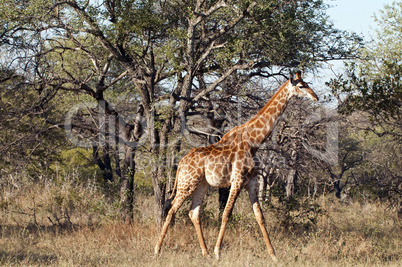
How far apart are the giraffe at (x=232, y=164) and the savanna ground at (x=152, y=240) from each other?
62 centimetres

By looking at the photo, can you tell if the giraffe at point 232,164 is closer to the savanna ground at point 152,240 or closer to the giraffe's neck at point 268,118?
the giraffe's neck at point 268,118

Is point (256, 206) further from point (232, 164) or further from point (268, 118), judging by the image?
point (268, 118)

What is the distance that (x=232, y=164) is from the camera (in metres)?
7.94

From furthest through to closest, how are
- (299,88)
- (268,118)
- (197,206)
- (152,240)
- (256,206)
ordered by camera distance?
(152,240), (197,206), (268,118), (256,206), (299,88)

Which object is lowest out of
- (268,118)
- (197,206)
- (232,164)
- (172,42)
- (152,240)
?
(152,240)

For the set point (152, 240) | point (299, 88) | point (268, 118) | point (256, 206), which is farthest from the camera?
point (152, 240)

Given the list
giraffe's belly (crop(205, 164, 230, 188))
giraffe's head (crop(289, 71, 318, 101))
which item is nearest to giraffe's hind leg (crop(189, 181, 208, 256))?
giraffe's belly (crop(205, 164, 230, 188))

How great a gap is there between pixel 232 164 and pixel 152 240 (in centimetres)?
220

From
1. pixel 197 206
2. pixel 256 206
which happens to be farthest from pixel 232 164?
pixel 197 206

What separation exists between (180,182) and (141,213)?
121 inches

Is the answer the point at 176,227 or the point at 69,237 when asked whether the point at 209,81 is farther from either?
the point at 69,237

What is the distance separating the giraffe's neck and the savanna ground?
1.94 meters

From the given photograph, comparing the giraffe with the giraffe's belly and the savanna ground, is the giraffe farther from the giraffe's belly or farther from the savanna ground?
the savanna ground

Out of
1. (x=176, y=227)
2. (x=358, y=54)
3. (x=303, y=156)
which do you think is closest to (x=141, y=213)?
(x=176, y=227)
